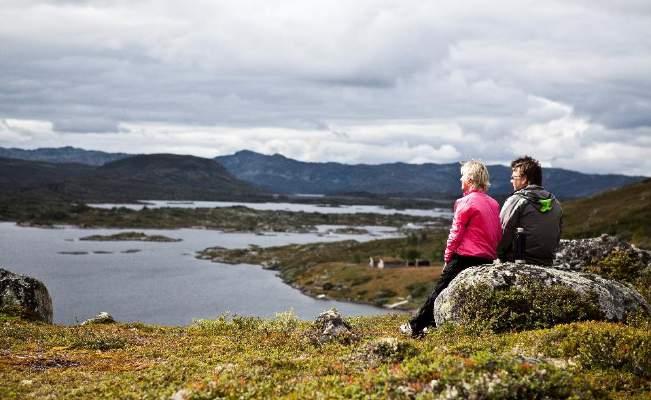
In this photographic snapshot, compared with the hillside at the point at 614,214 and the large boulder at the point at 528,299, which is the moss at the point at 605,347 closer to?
the large boulder at the point at 528,299

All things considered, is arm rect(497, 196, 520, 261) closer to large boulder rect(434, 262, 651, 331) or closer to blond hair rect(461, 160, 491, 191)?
large boulder rect(434, 262, 651, 331)

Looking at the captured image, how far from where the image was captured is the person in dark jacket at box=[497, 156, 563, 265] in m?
18.0

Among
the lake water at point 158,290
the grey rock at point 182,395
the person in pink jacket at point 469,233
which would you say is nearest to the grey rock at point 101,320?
the person in pink jacket at point 469,233

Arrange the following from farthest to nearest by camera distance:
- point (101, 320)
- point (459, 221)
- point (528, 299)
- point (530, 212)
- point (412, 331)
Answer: point (101, 320) < point (412, 331) < point (530, 212) < point (459, 221) < point (528, 299)

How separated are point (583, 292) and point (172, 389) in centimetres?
1190

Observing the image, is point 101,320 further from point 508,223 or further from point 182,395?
point 508,223

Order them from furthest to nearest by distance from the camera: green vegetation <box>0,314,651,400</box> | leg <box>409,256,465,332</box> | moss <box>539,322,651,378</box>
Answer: leg <box>409,256,465,332</box> < moss <box>539,322,651,378</box> < green vegetation <box>0,314,651,400</box>

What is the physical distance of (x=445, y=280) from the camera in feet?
61.4

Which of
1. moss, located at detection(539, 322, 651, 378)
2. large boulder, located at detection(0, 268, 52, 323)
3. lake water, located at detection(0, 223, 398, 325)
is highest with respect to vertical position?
moss, located at detection(539, 322, 651, 378)

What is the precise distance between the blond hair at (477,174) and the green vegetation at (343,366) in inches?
166

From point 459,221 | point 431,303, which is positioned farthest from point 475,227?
point 431,303

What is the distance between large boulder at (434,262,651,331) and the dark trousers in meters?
0.25

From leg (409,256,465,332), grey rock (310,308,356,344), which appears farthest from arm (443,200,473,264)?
grey rock (310,308,356,344)

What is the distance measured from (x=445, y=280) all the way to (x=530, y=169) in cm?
429
